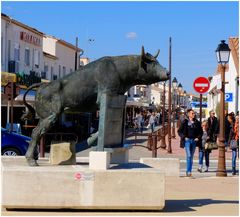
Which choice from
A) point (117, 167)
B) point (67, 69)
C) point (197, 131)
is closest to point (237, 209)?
point (117, 167)

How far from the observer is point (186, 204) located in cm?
1131

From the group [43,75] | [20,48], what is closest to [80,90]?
[20,48]

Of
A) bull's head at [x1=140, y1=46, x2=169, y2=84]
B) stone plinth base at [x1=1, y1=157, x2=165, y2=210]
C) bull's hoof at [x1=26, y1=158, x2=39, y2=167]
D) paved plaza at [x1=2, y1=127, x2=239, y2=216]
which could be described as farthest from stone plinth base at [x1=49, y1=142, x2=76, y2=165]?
bull's head at [x1=140, y1=46, x2=169, y2=84]

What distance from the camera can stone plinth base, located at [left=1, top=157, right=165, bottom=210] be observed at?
9.88 meters

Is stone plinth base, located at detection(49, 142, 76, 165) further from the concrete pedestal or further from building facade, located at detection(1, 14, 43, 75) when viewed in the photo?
building facade, located at detection(1, 14, 43, 75)

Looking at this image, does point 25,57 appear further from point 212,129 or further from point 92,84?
point 92,84

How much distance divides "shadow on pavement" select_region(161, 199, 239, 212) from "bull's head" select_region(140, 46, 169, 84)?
7.30 ft

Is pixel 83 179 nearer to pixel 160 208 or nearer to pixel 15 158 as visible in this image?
pixel 160 208

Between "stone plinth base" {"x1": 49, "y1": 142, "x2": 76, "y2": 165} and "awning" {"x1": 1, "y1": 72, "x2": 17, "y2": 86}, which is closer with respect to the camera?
"stone plinth base" {"x1": 49, "y1": 142, "x2": 76, "y2": 165}

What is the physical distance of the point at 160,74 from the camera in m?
11.0

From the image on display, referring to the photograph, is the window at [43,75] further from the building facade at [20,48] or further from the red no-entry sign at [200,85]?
the red no-entry sign at [200,85]

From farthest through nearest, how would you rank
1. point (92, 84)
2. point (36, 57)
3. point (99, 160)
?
1. point (36, 57)
2. point (92, 84)
3. point (99, 160)

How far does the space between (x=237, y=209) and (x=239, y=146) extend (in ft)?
21.2

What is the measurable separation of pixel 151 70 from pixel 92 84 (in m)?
1.06
